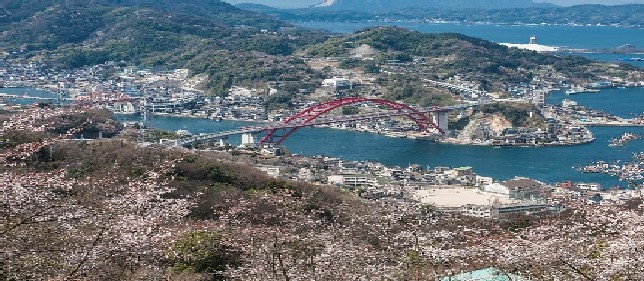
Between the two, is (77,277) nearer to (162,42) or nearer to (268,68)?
(268,68)

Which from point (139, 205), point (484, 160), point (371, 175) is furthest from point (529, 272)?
point (484, 160)

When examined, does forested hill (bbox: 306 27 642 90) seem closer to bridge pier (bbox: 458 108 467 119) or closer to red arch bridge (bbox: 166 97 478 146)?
bridge pier (bbox: 458 108 467 119)

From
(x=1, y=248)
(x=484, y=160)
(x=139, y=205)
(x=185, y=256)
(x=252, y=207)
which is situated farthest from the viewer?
(x=484, y=160)

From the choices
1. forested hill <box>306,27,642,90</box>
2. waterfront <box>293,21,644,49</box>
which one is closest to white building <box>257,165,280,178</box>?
forested hill <box>306,27,642,90</box>

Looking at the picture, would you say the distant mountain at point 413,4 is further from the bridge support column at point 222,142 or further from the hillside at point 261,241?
the hillside at point 261,241

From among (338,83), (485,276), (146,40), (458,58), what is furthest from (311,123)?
(146,40)

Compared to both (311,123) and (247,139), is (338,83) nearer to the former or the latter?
(311,123)
